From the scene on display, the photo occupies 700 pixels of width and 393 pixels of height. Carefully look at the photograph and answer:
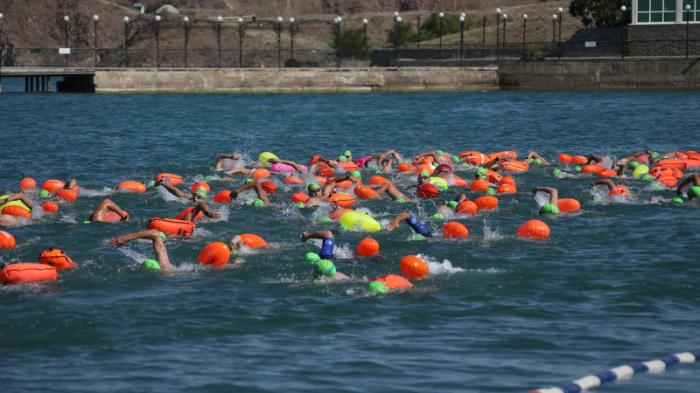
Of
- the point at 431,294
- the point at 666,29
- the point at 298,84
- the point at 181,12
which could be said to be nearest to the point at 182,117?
the point at 298,84

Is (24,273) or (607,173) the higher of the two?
(607,173)

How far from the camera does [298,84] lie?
8712 centimetres

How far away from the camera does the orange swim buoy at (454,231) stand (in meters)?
22.7

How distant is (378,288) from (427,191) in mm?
10639

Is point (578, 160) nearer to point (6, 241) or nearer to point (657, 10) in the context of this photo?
point (6, 241)

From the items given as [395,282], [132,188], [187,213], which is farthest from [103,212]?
[395,282]

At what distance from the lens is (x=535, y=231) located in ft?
74.8

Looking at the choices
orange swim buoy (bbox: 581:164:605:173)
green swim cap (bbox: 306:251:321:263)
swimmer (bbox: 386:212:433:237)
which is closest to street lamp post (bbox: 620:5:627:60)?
orange swim buoy (bbox: 581:164:605:173)

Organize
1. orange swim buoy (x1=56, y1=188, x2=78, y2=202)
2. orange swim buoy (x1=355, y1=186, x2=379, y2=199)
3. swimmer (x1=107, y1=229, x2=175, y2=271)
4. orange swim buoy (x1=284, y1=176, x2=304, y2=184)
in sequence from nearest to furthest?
swimmer (x1=107, y1=229, x2=175, y2=271) < orange swim buoy (x1=355, y1=186, x2=379, y2=199) < orange swim buoy (x1=56, y1=188, x2=78, y2=202) < orange swim buoy (x1=284, y1=176, x2=304, y2=184)

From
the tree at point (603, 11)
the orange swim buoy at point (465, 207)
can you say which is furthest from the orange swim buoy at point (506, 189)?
the tree at point (603, 11)

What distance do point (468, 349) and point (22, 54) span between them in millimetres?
176069

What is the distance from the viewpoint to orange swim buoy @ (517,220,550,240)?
2281cm

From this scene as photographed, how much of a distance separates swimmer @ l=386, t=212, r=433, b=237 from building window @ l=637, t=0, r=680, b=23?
221 ft

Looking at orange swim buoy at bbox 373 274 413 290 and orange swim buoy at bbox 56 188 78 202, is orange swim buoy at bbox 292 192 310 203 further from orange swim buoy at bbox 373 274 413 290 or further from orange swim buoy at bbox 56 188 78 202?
orange swim buoy at bbox 373 274 413 290
